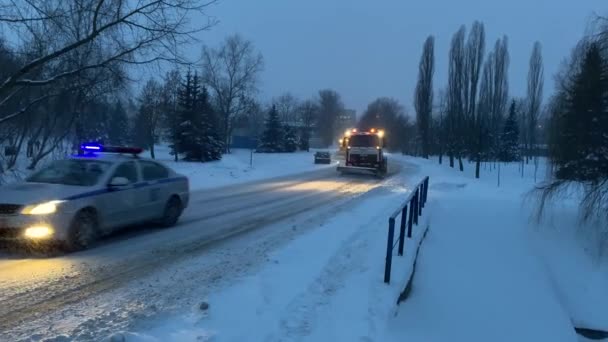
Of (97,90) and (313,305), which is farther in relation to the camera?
(97,90)

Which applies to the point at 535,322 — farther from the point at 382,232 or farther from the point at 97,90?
the point at 97,90

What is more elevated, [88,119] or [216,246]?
[88,119]

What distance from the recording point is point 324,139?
154000mm

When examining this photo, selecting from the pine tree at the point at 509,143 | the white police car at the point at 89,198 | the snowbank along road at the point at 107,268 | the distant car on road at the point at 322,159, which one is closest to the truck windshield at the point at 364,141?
the snowbank along road at the point at 107,268

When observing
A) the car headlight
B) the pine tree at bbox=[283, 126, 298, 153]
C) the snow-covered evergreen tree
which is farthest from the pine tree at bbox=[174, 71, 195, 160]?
the pine tree at bbox=[283, 126, 298, 153]

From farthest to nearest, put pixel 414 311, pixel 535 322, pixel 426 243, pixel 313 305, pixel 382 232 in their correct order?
pixel 426 243
pixel 382 232
pixel 535 322
pixel 414 311
pixel 313 305

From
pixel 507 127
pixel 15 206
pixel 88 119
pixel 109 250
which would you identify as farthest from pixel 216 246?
pixel 507 127

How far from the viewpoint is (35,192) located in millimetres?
8414

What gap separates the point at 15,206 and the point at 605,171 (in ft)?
45.7

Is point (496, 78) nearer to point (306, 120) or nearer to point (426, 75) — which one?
point (426, 75)

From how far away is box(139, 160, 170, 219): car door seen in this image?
416 inches

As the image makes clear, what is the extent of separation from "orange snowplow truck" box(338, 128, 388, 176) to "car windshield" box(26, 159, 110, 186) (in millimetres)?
22396

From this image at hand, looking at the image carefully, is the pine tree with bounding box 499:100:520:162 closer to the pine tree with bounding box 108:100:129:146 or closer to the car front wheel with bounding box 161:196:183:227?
the pine tree with bounding box 108:100:129:146

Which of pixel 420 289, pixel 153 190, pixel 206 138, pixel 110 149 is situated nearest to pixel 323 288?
pixel 420 289
